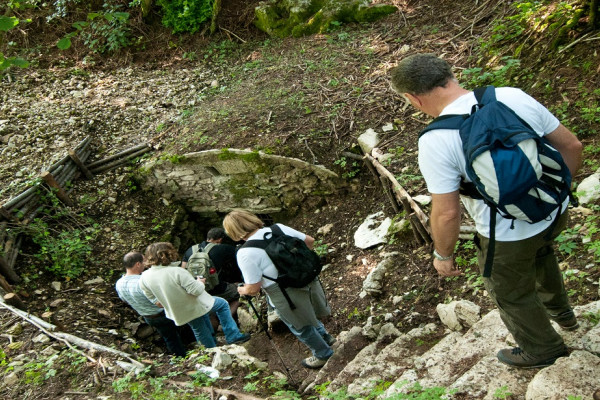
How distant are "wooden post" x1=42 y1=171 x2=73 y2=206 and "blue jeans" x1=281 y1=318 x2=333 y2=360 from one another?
15.7 ft

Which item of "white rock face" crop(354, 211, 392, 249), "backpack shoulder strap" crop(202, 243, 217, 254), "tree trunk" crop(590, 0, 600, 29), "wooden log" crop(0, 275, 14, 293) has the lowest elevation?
"white rock face" crop(354, 211, 392, 249)

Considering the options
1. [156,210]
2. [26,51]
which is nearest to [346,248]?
[156,210]

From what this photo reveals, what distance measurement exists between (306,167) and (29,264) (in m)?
3.92

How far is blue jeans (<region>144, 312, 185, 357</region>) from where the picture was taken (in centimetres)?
505

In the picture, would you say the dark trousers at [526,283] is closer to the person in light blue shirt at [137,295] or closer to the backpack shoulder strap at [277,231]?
the backpack shoulder strap at [277,231]

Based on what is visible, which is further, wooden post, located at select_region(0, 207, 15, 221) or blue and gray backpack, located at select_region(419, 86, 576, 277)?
wooden post, located at select_region(0, 207, 15, 221)

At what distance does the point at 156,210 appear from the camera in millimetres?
7617

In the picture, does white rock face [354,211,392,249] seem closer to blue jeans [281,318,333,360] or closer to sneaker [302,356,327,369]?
blue jeans [281,318,333,360]

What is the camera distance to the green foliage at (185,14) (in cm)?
997

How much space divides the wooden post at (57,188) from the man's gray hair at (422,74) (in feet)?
20.6

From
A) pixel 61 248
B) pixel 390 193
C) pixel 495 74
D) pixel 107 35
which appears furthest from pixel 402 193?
pixel 107 35

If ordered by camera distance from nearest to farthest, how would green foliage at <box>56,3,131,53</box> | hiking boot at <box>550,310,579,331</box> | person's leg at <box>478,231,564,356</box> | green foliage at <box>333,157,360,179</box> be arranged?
person's leg at <box>478,231,564,356</box>, hiking boot at <box>550,310,579,331</box>, green foliage at <box>333,157,360,179</box>, green foliage at <box>56,3,131,53</box>

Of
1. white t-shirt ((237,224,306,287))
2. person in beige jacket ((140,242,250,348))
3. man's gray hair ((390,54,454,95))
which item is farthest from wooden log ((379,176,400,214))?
man's gray hair ((390,54,454,95))

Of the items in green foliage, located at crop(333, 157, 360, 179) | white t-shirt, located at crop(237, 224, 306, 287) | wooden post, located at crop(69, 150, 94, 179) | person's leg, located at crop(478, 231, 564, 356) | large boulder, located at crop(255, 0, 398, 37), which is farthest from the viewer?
large boulder, located at crop(255, 0, 398, 37)
